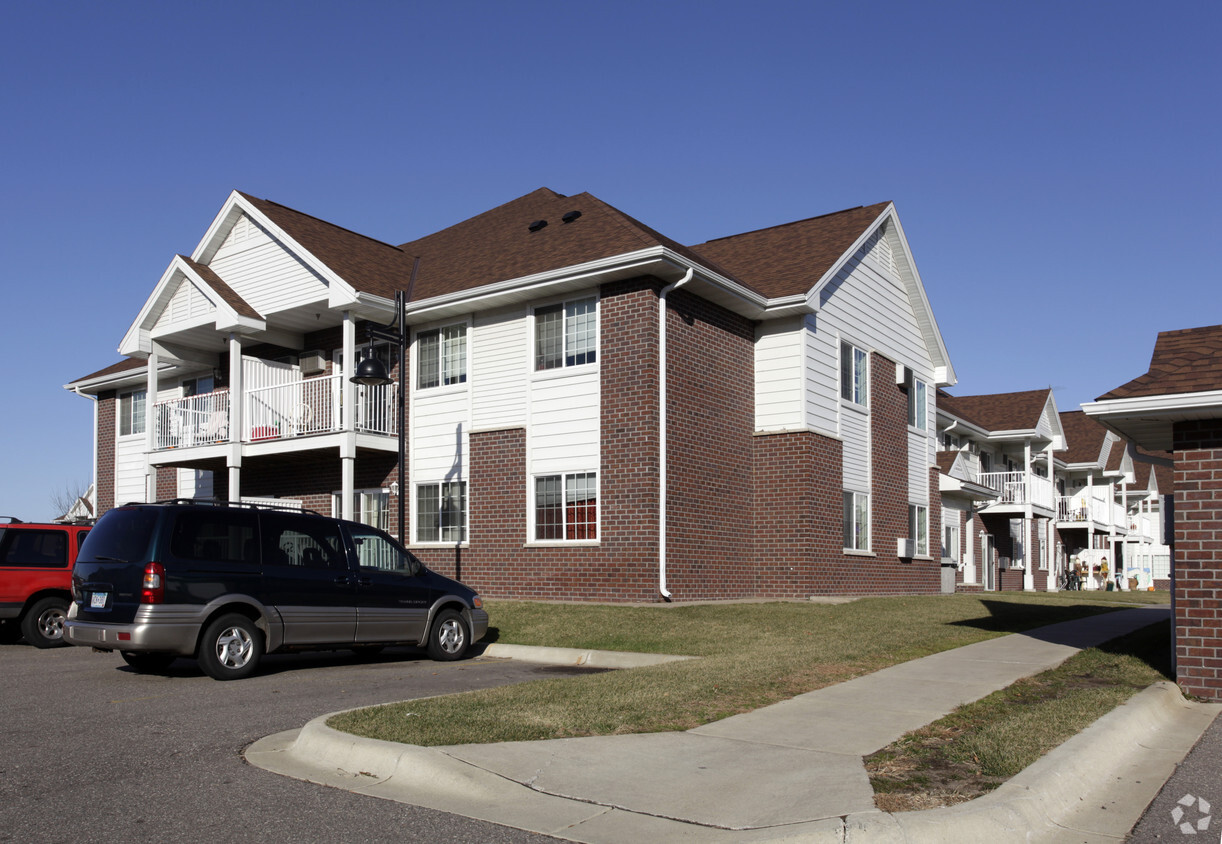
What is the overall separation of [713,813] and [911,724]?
8.67 feet

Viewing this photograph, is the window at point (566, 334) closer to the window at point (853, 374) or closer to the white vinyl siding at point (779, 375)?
the white vinyl siding at point (779, 375)

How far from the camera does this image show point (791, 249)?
915 inches

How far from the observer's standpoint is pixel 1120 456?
48438mm

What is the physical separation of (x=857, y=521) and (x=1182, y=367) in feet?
45.3

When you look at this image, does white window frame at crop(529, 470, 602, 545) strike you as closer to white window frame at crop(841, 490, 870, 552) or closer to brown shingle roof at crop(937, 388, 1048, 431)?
white window frame at crop(841, 490, 870, 552)

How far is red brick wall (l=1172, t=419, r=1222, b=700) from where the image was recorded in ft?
28.8

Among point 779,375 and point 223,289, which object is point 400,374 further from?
point 223,289

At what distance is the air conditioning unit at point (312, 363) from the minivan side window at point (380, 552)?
39.0 feet

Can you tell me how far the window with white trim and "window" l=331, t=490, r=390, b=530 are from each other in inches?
404

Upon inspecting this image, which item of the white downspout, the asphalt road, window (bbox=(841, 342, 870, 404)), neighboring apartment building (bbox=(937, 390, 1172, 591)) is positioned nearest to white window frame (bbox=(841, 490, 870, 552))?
window (bbox=(841, 342, 870, 404))

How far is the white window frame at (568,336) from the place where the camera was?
18734mm

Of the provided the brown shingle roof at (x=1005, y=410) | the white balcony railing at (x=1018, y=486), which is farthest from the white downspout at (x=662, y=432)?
the white balcony railing at (x=1018, y=486)

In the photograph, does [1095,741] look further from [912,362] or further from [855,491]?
[912,362]

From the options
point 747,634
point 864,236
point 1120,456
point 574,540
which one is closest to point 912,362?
point 864,236
